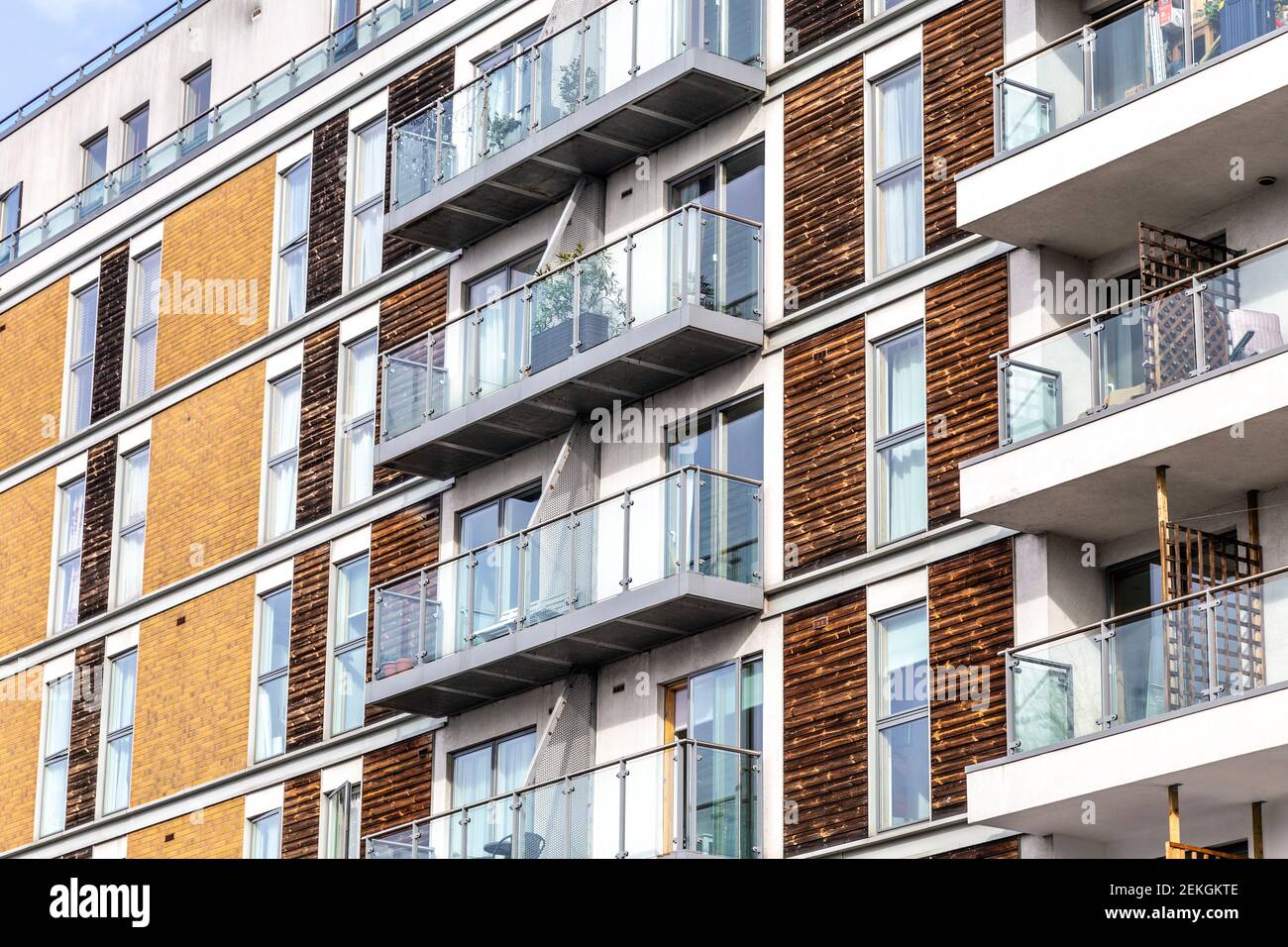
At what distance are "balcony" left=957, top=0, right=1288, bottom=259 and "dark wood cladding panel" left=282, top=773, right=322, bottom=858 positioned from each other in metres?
12.1

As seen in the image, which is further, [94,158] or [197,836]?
[94,158]

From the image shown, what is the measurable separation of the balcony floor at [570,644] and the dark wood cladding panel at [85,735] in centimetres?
771

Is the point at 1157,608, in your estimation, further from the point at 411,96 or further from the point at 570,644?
the point at 411,96

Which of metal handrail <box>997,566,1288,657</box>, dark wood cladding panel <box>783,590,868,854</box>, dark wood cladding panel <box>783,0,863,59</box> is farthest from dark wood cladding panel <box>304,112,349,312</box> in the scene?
metal handrail <box>997,566,1288,657</box>

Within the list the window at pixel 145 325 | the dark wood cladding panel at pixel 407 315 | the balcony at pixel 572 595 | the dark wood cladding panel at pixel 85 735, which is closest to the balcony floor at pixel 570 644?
the balcony at pixel 572 595

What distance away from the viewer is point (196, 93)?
40188 mm

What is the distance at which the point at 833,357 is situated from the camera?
27.0 m

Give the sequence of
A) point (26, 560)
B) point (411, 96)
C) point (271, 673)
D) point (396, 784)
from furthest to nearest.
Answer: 1. point (26, 560)
2. point (411, 96)
3. point (271, 673)
4. point (396, 784)

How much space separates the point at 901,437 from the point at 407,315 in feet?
30.1

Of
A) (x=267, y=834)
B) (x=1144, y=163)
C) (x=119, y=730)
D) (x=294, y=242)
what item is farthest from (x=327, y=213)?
(x=1144, y=163)

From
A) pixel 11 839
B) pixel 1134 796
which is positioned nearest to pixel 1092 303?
pixel 1134 796

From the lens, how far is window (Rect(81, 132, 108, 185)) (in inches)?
1662
